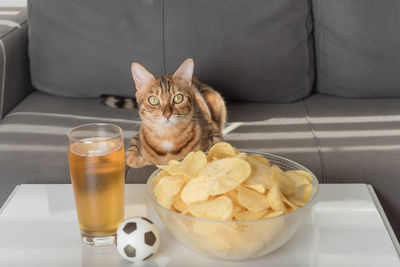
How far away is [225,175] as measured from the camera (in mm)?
914

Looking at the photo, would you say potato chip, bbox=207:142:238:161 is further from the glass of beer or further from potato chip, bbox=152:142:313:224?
the glass of beer

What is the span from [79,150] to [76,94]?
1089mm

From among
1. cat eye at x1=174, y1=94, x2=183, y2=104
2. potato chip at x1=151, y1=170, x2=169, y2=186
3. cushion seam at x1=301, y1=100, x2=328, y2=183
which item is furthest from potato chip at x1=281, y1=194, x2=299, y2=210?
cat eye at x1=174, y1=94, x2=183, y2=104

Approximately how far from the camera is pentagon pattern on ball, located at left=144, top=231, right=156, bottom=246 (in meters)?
0.97

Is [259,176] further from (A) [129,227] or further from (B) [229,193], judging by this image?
(A) [129,227]

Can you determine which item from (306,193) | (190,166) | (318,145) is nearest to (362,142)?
(318,145)

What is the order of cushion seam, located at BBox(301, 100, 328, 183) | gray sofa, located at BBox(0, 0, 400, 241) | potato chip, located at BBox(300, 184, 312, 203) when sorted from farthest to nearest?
1. gray sofa, located at BBox(0, 0, 400, 241)
2. cushion seam, located at BBox(301, 100, 328, 183)
3. potato chip, located at BBox(300, 184, 312, 203)

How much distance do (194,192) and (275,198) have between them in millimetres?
142

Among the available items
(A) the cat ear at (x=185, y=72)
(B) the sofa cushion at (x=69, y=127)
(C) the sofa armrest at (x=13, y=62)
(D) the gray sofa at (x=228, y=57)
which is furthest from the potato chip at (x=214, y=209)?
(C) the sofa armrest at (x=13, y=62)

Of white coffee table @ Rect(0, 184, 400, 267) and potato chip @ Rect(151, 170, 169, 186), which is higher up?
potato chip @ Rect(151, 170, 169, 186)

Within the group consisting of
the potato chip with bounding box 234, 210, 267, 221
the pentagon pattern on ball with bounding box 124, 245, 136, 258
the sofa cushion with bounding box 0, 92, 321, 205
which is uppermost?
the potato chip with bounding box 234, 210, 267, 221

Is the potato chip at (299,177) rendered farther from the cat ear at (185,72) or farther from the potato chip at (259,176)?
the cat ear at (185,72)

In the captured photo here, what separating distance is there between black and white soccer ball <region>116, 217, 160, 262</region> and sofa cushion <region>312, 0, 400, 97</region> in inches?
48.3

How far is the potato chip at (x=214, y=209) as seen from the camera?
896 millimetres
